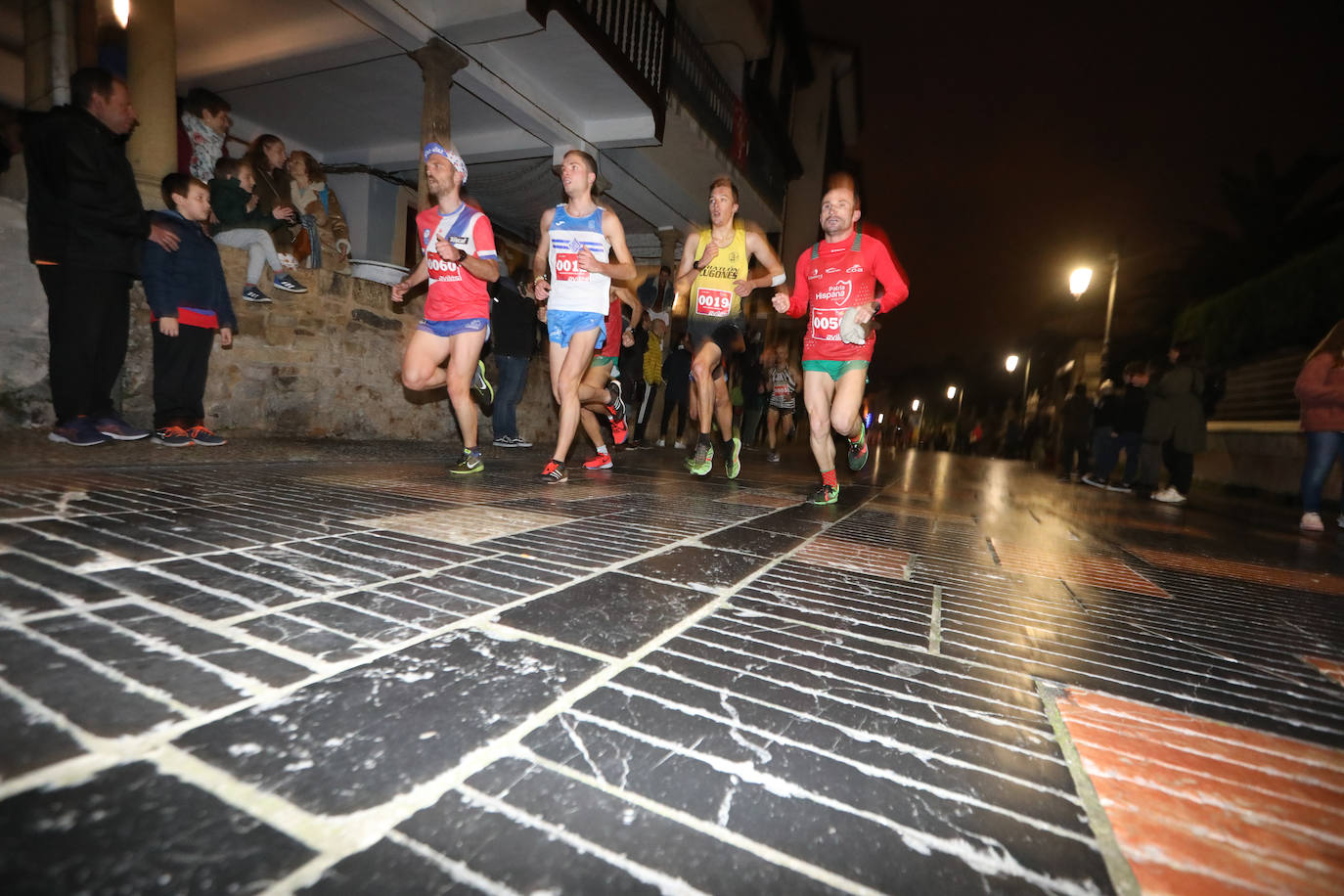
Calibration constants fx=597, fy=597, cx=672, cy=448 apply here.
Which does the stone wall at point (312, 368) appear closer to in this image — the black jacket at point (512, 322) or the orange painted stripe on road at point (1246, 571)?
the black jacket at point (512, 322)

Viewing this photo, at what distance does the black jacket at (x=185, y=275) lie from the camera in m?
4.12

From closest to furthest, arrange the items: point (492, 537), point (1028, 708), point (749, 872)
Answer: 1. point (749, 872)
2. point (1028, 708)
3. point (492, 537)

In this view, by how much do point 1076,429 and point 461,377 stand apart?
37.1ft

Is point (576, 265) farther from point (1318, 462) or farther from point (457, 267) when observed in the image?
point (1318, 462)

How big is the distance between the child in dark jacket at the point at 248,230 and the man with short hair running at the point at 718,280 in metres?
3.53

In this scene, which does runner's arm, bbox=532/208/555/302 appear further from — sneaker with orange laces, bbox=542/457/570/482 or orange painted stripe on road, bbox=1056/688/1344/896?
orange painted stripe on road, bbox=1056/688/1344/896

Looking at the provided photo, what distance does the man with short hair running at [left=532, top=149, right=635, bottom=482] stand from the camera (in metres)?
4.12

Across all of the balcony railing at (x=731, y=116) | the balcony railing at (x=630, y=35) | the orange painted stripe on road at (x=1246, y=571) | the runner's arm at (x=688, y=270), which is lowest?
the orange painted stripe on road at (x=1246, y=571)

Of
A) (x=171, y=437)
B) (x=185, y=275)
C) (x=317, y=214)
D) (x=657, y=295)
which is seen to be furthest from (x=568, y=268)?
(x=657, y=295)

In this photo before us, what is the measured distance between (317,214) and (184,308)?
3.72 m

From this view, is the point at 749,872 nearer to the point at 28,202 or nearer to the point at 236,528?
the point at 236,528

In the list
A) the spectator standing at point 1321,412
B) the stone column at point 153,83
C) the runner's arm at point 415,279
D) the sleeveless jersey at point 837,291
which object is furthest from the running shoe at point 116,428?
the spectator standing at point 1321,412

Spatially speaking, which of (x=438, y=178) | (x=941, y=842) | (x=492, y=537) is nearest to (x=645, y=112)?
(x=438, y=178)

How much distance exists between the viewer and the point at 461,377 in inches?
161
